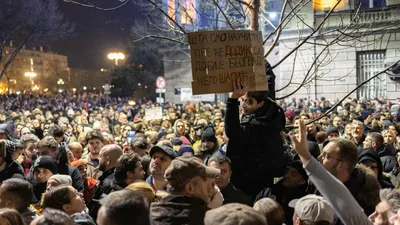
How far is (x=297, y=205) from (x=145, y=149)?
14.5ft

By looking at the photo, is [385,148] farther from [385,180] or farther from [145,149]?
[145,149]

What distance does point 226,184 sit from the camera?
5.11m

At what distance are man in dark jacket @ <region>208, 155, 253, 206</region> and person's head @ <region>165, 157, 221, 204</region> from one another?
120 cm

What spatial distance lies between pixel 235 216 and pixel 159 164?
121 inches

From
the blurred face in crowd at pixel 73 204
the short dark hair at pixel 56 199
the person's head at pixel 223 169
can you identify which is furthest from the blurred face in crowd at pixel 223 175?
the short dark hair at pixel 56 199

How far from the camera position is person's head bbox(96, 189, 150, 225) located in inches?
121

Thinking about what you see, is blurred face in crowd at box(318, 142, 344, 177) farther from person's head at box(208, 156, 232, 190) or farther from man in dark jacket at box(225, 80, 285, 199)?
person's head at box(208, 156, 232, 190)

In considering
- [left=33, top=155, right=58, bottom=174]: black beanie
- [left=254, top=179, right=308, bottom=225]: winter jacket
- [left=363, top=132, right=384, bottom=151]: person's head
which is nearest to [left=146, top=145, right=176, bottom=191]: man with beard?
[left=254, top=179, right=308, bottom=225]: winter jacket

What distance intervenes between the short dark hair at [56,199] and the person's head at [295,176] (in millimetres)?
2029

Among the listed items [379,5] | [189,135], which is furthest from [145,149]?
[379,5]

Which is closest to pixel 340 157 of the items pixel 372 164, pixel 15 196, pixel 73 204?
pixel 372 164

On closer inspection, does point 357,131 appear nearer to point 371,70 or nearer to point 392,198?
point 392,198

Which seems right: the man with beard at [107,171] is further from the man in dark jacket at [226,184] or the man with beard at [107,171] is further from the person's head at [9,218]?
the person's head at [9,218]

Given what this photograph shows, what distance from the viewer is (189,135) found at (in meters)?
12.0
